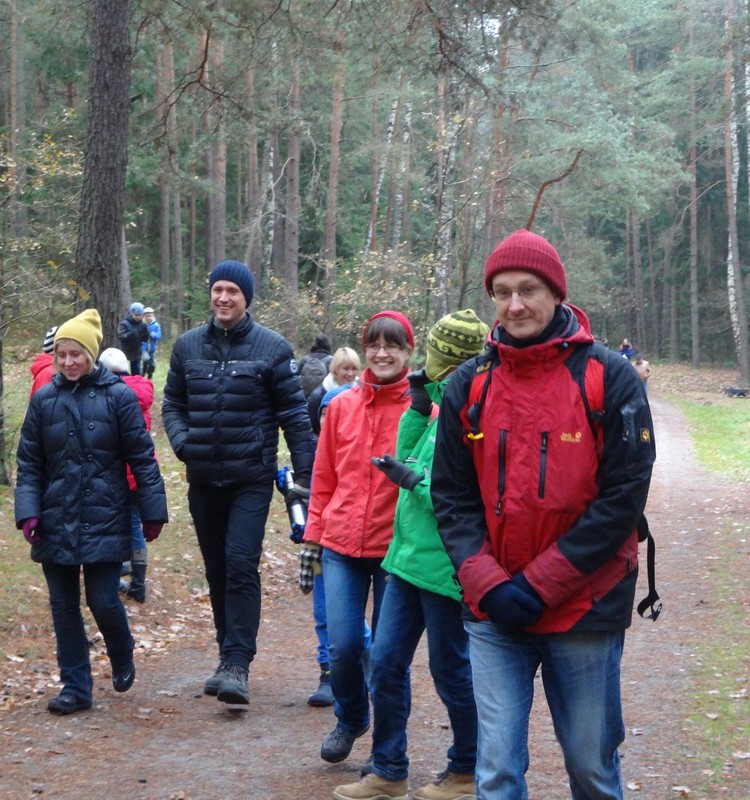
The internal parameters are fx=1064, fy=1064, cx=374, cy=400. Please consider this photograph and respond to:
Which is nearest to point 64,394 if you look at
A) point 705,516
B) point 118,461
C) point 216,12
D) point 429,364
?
point 118,461

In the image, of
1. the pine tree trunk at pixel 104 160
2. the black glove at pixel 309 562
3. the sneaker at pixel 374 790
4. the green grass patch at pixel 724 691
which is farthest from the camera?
the pine tree trunk at pixel 104 160

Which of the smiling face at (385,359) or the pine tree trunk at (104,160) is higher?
the pine tree trunk at (104,160)

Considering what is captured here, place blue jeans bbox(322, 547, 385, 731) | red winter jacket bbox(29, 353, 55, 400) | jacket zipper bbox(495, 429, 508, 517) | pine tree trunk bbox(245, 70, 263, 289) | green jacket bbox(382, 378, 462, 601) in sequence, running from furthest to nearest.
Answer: pine tree trunk bbox(245, 70, 263, 289)
red winter jacket bbox(29, 353, 55, 400)
blue jeans bbox(322, 547, 385, 731)
green jacket bbox(382, 378, 462, 601)
jacket zipper bbox(495, 429, 508, 517)

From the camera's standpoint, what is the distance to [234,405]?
5.91 m

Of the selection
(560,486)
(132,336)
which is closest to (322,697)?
(560,486)

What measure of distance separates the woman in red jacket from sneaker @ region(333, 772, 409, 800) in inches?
15.9

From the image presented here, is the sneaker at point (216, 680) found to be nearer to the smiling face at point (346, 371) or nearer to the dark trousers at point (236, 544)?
the dark trousers at point (236, 544)

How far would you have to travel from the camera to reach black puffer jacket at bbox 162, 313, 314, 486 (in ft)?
19.3

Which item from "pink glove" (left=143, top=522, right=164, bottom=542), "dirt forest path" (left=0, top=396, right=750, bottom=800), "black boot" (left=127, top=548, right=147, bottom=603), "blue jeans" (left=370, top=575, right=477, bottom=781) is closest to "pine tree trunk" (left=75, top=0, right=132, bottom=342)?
"black boot" (left=127, top=548, right=147, bottom=603)

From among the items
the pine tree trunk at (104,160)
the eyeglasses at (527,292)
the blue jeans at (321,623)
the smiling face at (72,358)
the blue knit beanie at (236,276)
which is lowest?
the blue jeans at (321,623)

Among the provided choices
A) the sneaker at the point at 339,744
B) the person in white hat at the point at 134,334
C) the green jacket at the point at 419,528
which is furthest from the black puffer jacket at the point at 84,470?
the person in white hat at the point at 134,334

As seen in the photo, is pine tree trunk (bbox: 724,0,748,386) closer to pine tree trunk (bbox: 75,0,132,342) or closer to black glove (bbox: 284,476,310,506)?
pine tree trunk (bbox: 75,0,132,342)

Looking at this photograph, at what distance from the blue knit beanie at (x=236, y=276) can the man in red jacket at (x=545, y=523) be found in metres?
2.86

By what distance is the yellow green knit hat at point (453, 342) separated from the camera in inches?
174
